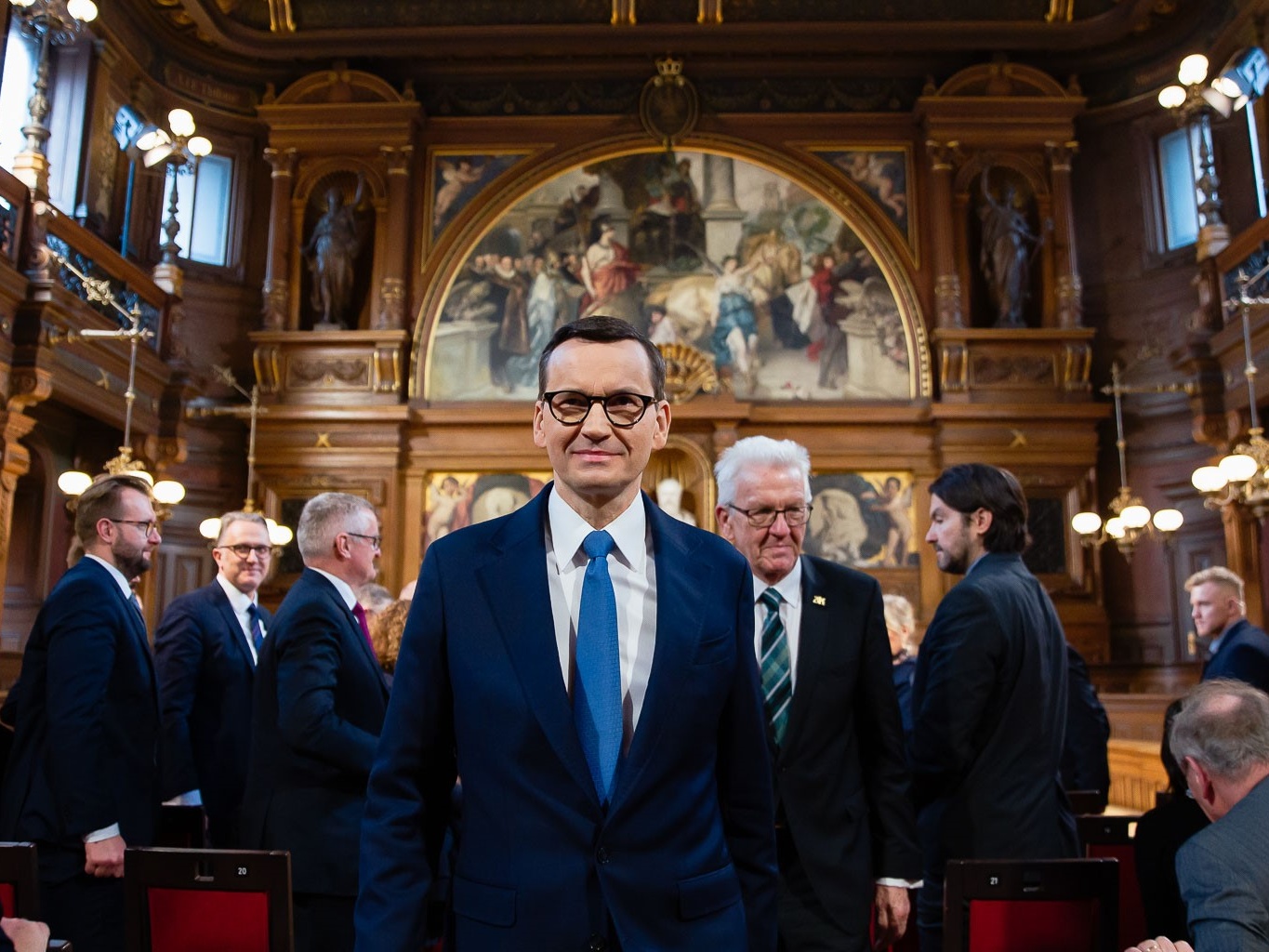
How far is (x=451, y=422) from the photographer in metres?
12.5

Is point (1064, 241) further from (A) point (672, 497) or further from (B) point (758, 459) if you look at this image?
(B) point (758, 459)

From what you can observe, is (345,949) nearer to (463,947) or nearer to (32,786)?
(32,786)

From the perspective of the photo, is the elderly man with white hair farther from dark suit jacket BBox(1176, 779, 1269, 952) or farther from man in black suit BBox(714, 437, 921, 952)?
man in black suit BBox(714, 437, 921, 952)

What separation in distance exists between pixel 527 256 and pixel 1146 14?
7.53m

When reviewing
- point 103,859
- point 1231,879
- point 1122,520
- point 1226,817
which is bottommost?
point 103,859

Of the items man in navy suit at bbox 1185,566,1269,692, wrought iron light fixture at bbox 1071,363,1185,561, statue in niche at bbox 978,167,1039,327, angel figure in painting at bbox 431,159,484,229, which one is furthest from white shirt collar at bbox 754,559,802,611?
angel figure in painting at bbox 431,159,484,229

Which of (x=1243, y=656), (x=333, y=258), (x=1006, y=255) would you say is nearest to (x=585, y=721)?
(x=1243, y=656)

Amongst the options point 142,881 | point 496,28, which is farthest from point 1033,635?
point 496,28

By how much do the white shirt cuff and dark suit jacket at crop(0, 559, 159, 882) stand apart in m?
0.01

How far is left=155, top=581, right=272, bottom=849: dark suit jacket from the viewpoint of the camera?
4633mm

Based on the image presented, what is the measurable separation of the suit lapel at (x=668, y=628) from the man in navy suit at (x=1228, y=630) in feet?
13.5

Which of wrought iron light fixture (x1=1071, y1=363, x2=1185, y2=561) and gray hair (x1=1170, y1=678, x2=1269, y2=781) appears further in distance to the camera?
wrought iron light fixture (x1=1071, y1=363, x2=1185, y2=561)

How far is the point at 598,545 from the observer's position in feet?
6.54

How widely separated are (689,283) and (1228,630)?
8496 millimetres
